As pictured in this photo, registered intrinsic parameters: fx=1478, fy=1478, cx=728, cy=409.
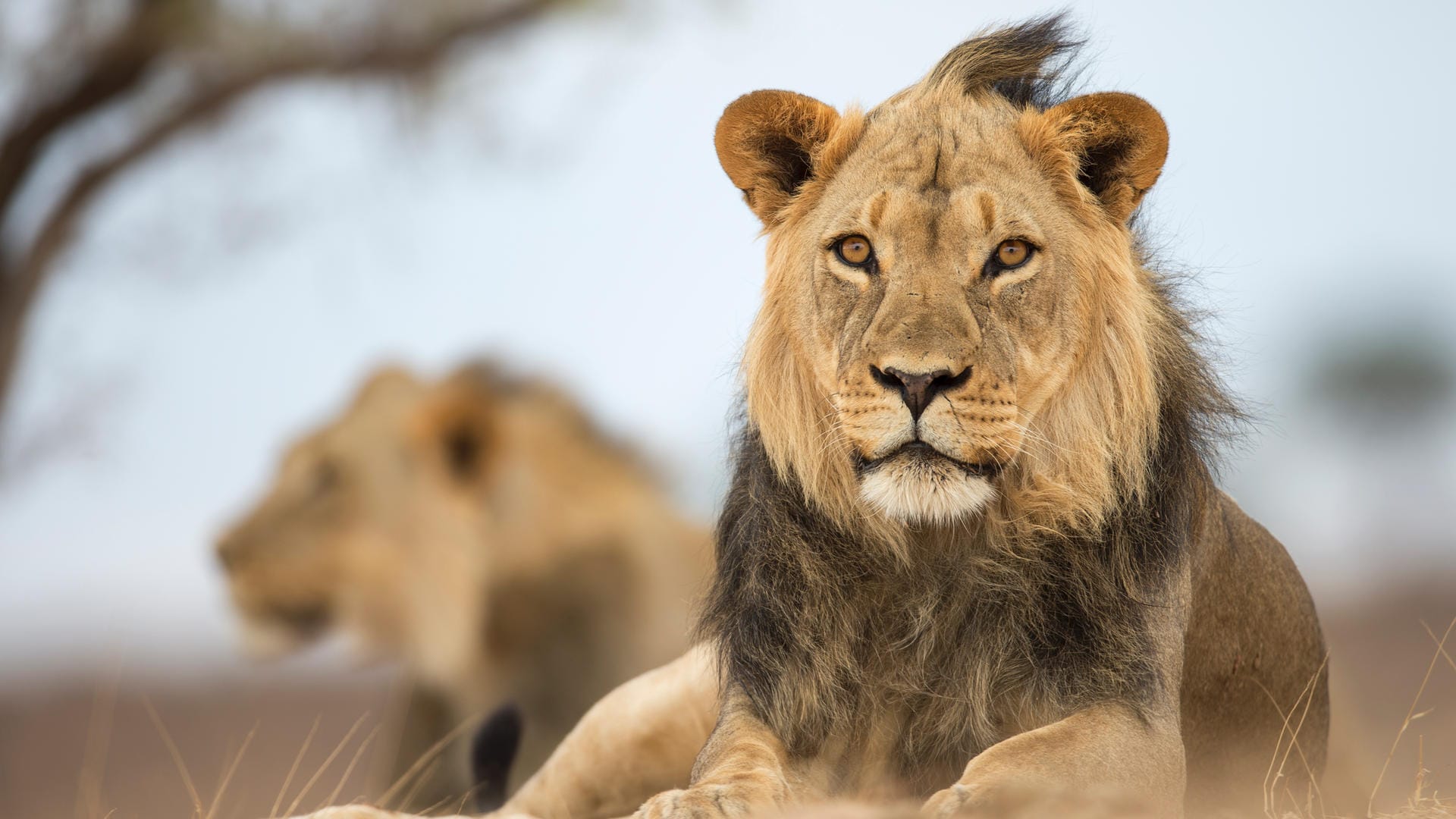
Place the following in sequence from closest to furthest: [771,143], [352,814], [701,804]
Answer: [701,804]
[352,814]
[771,143]

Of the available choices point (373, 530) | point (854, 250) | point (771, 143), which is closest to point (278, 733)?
point (373, 530)

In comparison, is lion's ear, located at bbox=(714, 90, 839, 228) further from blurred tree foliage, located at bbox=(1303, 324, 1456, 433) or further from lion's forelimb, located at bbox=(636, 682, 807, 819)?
blurred tree foliage, located at bbox=(1303, 324, 1456, 433)

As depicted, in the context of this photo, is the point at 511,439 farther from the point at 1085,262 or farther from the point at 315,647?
the point at 1085,262

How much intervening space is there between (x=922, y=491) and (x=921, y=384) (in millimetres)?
199

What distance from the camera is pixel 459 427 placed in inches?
334

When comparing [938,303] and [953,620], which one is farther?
[953,620]

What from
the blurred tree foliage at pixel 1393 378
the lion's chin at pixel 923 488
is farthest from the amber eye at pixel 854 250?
the blurred tree foliage at pixel 1393 378

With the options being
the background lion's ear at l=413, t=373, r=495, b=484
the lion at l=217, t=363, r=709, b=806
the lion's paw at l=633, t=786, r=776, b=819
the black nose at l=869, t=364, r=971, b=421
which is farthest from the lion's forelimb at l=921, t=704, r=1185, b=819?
the background lion's ear at l=413, t=373, r=495, b=484

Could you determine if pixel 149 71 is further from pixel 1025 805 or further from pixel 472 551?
pixel 1025 805

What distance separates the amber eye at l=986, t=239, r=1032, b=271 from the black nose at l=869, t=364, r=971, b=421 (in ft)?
1.03

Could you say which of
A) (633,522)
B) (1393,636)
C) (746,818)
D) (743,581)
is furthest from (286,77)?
(1393,636)

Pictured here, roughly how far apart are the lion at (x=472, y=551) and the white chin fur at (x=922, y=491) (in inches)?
201

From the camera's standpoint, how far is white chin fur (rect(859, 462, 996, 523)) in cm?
269

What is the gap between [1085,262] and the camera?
3041 mm
